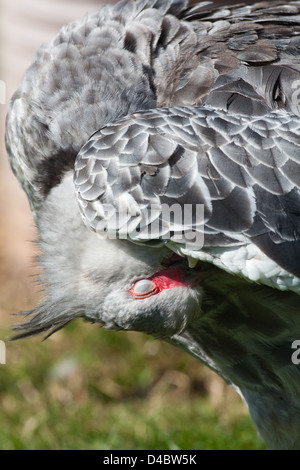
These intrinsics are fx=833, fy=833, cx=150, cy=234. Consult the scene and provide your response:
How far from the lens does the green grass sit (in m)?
3.71

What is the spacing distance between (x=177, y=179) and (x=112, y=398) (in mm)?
2230

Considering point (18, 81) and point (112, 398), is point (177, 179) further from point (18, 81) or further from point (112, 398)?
point (18, 81)

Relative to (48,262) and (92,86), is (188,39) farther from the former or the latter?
(48,262)

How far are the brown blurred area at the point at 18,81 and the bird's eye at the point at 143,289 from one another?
2269mm

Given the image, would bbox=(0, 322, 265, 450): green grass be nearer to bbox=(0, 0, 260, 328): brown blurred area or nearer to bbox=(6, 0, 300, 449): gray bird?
bbox=(0, 0, 260, 328): brown blurred area

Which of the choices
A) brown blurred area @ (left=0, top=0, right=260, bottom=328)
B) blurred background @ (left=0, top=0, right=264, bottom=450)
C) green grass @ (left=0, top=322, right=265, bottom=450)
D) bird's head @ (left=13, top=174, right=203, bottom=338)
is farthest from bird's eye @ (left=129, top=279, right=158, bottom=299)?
brown blurred area @ (left=0, top=0, right=260, bottom=328)

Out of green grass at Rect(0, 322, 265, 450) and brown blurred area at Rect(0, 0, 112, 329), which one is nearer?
green grass at Rect(0, 322, 265, 450)

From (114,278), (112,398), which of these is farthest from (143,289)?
(112,398)

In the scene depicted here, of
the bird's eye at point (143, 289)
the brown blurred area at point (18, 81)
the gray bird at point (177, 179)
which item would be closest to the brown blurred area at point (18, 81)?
the brown blurred area at point (18, 81)

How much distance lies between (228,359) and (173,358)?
5.09 feet

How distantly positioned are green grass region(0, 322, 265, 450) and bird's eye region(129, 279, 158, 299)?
1.27 m

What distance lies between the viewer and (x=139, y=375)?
443 cm

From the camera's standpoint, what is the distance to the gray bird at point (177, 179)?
233 centimetres

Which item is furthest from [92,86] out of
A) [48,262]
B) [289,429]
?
[289,429]
